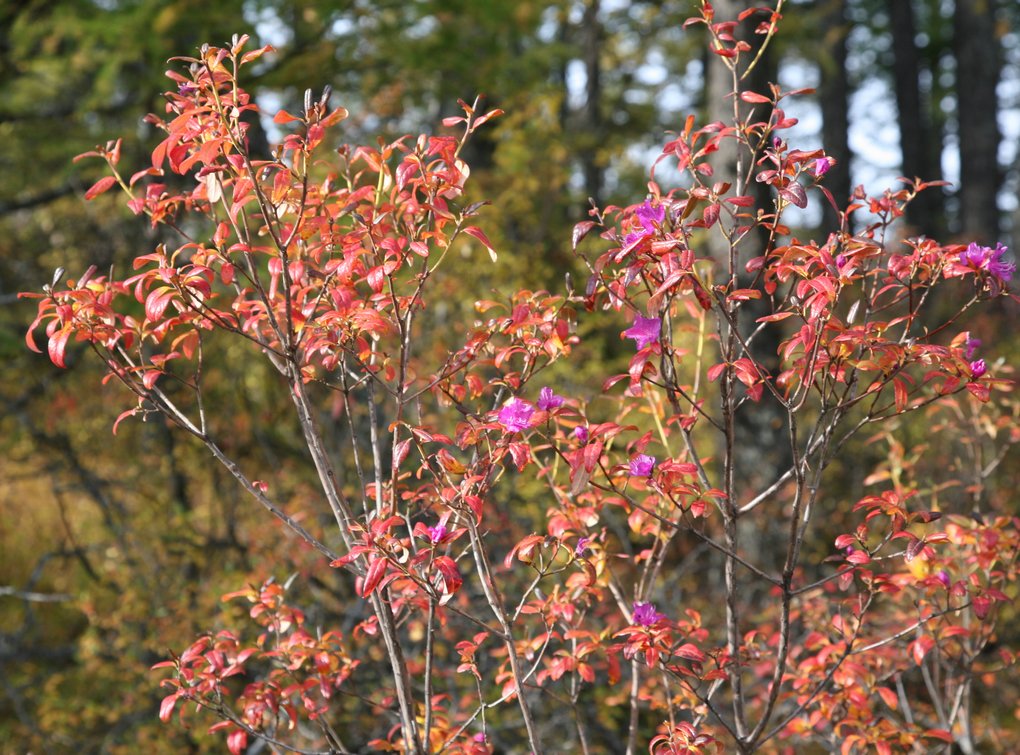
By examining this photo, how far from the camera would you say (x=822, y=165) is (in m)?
1.74

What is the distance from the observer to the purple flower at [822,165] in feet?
5.68

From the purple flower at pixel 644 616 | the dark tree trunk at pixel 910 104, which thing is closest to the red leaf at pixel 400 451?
the purple flower at pixel 644 616

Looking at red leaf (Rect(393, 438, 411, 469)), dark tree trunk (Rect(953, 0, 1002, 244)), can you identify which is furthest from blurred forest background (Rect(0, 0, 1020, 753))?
dark tree trunk (Rect(953, 0, 1002, 244))

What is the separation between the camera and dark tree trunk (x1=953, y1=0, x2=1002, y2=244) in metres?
11.9

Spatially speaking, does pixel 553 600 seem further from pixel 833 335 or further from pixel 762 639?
pixel 833 335

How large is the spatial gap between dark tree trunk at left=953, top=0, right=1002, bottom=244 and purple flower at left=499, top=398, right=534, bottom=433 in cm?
1162

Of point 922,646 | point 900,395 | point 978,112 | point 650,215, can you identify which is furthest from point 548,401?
point 978,112

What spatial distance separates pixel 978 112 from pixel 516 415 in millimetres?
12194

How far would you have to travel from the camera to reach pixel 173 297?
6.25 ft

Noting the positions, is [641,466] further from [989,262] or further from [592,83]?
[592,83]

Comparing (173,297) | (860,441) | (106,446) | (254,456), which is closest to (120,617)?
(254,456)

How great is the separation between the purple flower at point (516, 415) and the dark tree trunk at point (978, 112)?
38.1ft

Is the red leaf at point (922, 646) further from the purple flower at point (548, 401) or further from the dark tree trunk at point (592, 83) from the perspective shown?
the dark tree trunk at point (592, 83)

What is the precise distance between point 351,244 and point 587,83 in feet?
25.5
